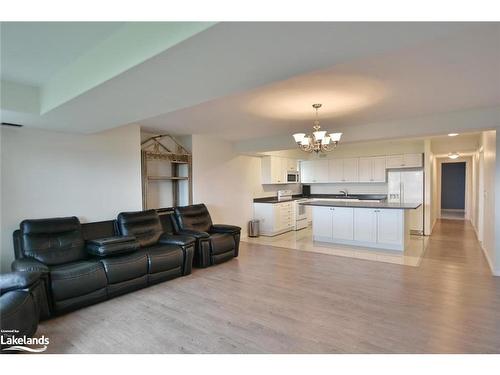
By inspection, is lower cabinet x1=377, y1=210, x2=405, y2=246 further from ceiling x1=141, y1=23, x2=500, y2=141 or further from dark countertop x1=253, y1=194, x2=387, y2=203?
dark countertop x1=253, y1=194, x2=387, y2=203

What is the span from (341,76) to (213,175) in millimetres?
3994

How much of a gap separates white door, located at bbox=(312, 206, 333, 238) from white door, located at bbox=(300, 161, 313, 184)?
7.69 ft

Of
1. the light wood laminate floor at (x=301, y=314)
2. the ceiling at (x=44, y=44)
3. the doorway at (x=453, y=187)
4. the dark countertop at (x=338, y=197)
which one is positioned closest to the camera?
the ceiling at (x=44, y=44)

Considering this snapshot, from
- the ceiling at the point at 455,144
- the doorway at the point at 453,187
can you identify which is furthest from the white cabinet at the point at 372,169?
the doorway at the point at 453,187

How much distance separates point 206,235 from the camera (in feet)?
14.9

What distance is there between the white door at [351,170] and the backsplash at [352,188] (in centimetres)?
50

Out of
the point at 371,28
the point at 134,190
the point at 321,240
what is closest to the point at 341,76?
the point at 371,28

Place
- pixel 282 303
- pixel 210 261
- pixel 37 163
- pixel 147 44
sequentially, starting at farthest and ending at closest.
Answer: pixel 210 261 → pixel 37 163 → pixel 282 303 → pixel 147 44

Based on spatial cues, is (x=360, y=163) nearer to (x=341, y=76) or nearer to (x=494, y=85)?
(x=494, y=85)

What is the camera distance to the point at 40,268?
9.09 feet

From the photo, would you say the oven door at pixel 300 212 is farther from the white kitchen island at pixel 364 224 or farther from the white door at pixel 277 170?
the white kitchen island at pixel 364 224

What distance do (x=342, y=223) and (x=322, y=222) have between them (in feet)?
1.44

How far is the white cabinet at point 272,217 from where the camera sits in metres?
7.01

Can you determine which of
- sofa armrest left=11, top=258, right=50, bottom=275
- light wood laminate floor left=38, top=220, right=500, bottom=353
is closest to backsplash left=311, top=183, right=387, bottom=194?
light wood laminate floor left=38, top=220, right=500, bottom=353
